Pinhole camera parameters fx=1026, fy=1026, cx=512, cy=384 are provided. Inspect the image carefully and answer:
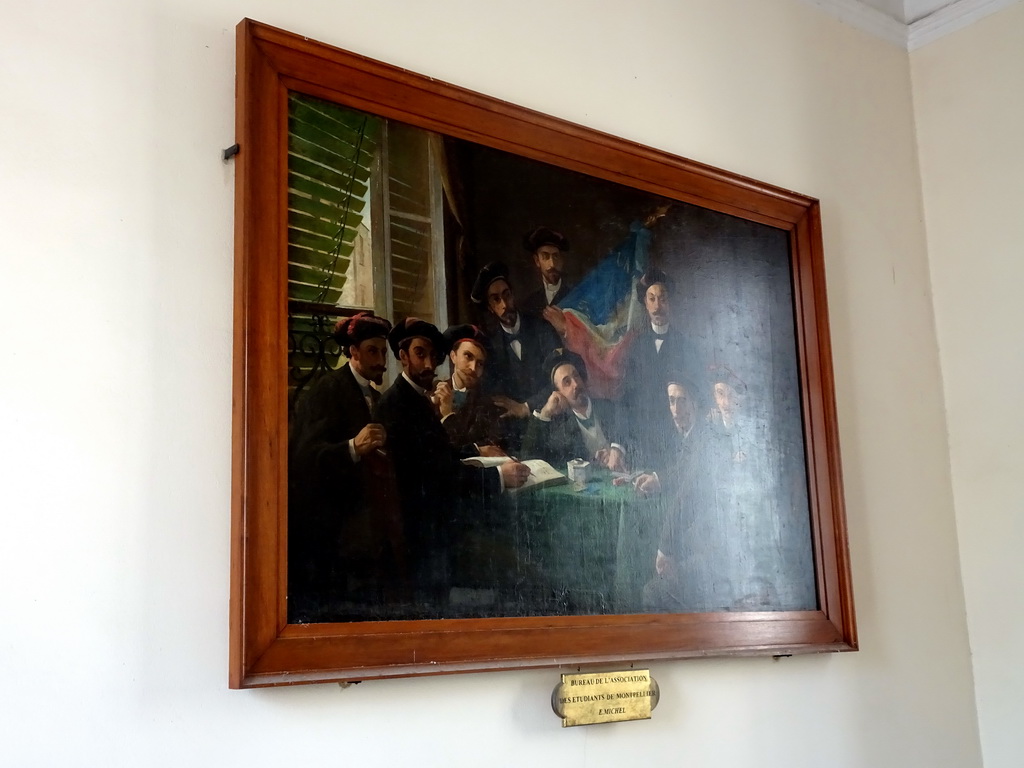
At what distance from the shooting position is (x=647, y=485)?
102 inches

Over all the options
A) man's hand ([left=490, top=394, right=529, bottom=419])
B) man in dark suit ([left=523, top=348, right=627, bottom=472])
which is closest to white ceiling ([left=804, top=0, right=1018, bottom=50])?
man in dark suit ([left=523, top=348, right=627, bottom=472])

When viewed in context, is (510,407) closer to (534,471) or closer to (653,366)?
(534,471)

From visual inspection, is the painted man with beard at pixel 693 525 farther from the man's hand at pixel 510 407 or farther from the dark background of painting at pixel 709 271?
the man's hand at pixel 510 407

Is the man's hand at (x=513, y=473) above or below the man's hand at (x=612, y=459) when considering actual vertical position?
below

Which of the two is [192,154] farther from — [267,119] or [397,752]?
[397,752]

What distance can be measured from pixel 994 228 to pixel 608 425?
1765 mm

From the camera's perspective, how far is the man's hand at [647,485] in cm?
257

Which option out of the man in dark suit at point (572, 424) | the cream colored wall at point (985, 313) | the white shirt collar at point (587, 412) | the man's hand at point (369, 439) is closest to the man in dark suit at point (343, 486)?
the man's hand at point (369, 439)

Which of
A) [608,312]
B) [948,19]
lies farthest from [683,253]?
[948,19]

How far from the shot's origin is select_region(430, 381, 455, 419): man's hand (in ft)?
7.36

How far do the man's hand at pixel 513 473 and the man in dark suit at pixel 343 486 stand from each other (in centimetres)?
30

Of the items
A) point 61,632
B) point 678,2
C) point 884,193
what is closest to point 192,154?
point 61,632

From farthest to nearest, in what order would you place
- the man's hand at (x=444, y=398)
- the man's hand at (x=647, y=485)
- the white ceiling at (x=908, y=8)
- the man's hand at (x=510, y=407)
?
the white ceiling at (x=908, y=8)
the man's hand at (x=647, y=485)
the man's hand at (x=510, y=407)
the man's hand at (x=444, y=398)

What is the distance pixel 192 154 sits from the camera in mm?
2049
